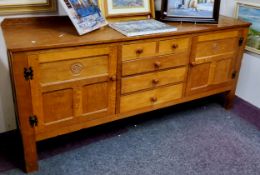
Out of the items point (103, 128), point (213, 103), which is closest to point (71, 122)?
point (103, 128)

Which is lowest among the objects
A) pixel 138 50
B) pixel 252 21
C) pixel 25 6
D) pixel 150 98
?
pixel 150 98

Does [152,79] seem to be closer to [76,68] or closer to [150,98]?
[150,98]

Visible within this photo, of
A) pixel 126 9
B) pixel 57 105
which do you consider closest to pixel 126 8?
pixel 126 9

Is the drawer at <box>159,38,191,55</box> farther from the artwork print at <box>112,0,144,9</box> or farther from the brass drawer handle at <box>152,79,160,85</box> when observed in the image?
the artwork print at <box>112,0,144,9</box>

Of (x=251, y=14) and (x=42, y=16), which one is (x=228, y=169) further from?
(x=42, y=16)

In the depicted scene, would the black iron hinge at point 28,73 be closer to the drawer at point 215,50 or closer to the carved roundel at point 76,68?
the carved roundel at point 76,68

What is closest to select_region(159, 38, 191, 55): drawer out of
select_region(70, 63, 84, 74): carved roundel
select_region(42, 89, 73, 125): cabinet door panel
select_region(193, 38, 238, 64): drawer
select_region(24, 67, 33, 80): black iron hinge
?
select_region(193, 38, 238, 64): drawer

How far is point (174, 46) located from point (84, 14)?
23.1 inches

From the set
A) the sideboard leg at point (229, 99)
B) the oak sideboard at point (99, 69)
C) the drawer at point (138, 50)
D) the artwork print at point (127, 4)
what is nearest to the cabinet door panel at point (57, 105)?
the oak sideboard at point (99, 69)

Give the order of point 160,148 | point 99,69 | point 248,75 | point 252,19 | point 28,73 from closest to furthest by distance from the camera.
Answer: point 28,73 → point 99,69 → point 160,148 → point 252,19 → point 248,75

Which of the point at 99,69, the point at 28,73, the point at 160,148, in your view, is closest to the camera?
the point at 28,73

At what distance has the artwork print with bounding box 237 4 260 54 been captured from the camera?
2118mm

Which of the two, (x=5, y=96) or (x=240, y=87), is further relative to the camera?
(x=240, y=87)

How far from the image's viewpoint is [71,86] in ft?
5.08
